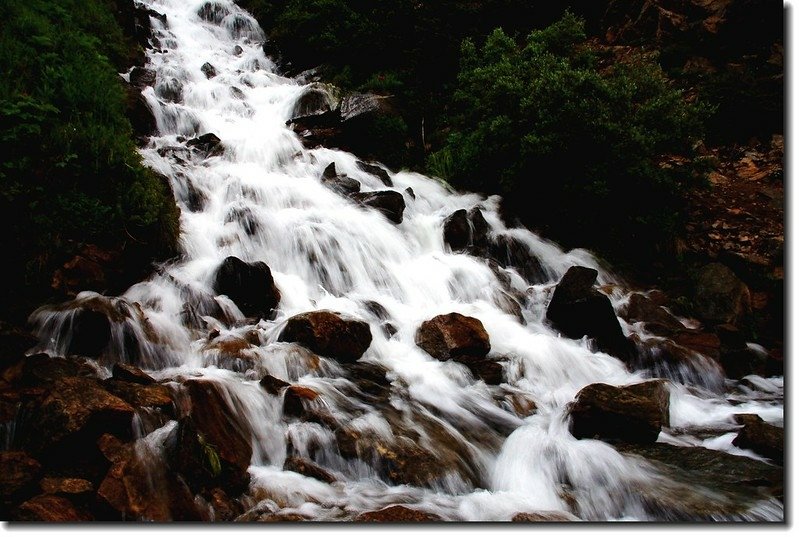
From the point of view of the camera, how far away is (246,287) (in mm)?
6258

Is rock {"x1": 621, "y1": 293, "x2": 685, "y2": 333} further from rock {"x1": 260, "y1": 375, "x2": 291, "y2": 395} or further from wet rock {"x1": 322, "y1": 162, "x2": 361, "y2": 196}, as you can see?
rock {"x1": 260, "y1": 375, "x2": 291, "y2": 395}

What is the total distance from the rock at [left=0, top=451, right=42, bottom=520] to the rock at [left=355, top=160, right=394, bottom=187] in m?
8.92

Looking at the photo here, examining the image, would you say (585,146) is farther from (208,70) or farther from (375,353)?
(208,70)

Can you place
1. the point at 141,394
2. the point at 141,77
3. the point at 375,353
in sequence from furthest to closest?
the point at 141,77 → the point at 375,353 → the point at 141,394

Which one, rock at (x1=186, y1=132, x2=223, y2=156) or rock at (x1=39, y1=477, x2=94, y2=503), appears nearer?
rock at (x1=39, y1=477, x2=94, y2=503)

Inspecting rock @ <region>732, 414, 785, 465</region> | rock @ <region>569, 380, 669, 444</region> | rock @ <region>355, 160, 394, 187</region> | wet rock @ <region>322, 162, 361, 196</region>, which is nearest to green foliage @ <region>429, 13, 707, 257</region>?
rock @ <region>355, 160, 394, 187</region>

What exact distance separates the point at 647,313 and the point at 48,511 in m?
8.00

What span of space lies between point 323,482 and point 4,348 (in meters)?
2.76

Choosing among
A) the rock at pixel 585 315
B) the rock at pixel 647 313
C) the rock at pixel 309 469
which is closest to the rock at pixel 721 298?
the rock at pixel 647 313

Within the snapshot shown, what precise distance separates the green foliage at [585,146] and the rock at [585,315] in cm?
257

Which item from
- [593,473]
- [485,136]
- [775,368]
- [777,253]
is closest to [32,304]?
[593,473]

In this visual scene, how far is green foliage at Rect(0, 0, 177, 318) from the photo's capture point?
16.4 feet

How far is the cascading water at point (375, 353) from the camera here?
154 inches

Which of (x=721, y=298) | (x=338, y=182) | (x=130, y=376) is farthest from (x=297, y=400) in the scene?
(x=721, y=298)
